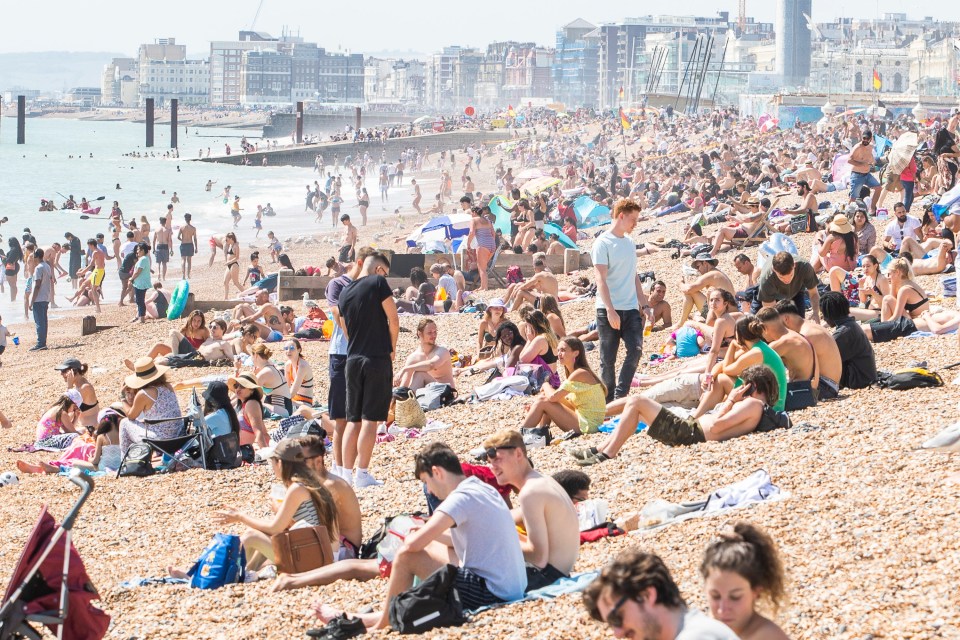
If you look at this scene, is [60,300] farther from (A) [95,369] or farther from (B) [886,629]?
(B) [886,629]

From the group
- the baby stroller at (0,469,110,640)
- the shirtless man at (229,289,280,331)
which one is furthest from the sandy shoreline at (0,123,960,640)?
the shirtless man at (229,289,280,331)

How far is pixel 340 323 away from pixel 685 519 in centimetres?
250

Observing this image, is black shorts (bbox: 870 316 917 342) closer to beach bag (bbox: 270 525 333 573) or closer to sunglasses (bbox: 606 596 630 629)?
beach bag (bbox: 270 525 333 573)

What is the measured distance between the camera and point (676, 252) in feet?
52.2

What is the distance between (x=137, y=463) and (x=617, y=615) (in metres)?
5.49

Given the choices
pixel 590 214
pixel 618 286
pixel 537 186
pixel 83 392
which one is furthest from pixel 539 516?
pixel 537 186

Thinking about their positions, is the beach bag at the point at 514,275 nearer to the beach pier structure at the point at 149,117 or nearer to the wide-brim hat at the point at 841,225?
the wide-brim hat at the point at 841,225

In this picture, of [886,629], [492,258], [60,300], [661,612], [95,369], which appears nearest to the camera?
[661,612]

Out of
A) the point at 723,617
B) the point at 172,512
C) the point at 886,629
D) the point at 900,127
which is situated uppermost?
the point at 900,127

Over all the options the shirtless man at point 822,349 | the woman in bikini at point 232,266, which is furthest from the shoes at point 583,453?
the woman in bikini at point 232,266

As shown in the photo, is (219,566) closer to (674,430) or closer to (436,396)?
(674,430)

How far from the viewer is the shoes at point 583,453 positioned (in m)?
6.85

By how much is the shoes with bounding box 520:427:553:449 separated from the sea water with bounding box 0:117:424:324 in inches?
493

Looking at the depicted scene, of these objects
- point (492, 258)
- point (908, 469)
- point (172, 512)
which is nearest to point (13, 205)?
point (492, 258)
